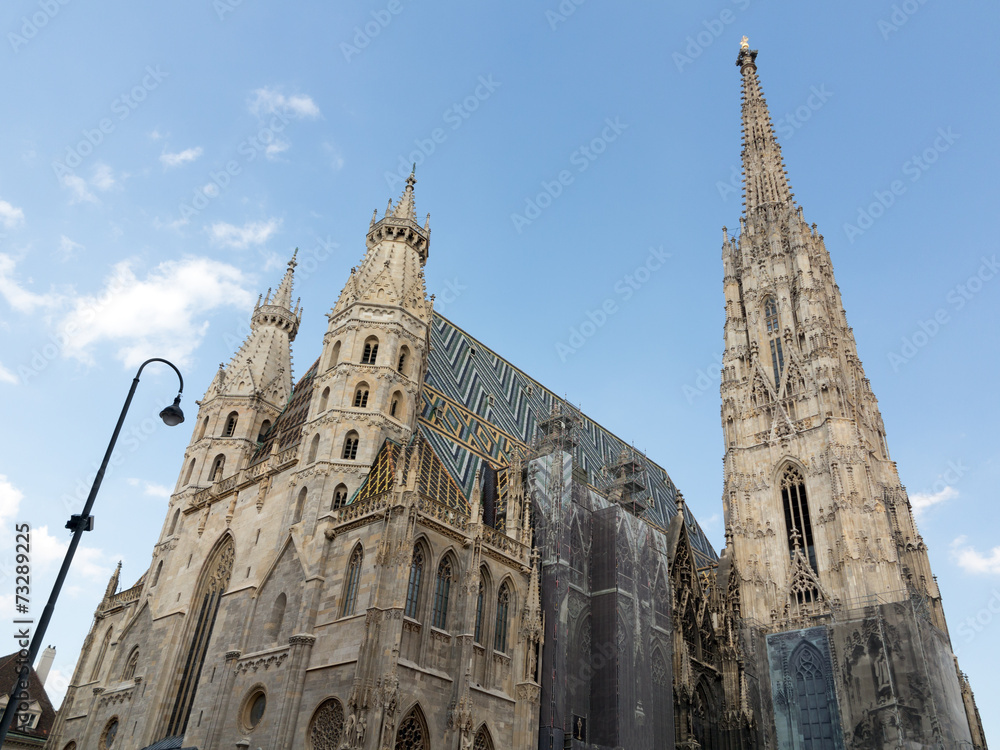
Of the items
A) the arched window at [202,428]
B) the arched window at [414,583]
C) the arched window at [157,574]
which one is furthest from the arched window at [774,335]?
the arched window at [157,574]

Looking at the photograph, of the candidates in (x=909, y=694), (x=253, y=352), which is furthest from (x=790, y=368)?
(x=253, y=352)

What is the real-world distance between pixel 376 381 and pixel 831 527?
80.3 ft

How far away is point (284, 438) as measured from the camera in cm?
3328

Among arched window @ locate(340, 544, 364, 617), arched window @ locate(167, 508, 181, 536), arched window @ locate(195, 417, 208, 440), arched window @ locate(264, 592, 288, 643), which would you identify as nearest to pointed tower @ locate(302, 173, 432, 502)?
arched window @ locate(340, 544, 364, 617)

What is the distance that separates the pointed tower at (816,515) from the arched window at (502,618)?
18343mm

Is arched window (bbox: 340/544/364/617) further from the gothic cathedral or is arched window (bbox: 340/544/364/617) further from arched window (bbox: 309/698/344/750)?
arched window (bbox: 309/698/344/750)

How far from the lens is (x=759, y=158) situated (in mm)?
57906

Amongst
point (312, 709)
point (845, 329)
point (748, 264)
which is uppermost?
point (748, 264)

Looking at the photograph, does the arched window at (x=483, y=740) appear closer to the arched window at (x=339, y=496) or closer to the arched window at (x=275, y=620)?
the arched window at (x=275, y=620)

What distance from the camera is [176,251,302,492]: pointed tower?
3500 centimetres

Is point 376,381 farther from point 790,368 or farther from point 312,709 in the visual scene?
point 790,368

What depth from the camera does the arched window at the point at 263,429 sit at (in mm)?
36125

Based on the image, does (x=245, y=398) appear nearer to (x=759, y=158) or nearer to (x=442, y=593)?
(x=442, y=593)

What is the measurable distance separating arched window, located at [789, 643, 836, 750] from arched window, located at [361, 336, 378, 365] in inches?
979
